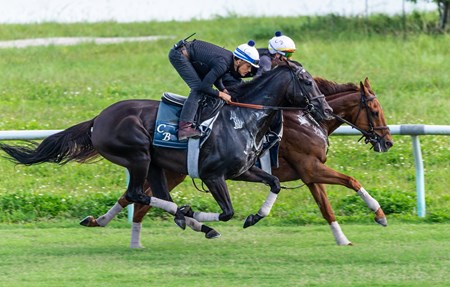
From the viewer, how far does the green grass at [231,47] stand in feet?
41.0

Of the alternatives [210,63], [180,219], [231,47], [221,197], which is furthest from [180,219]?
[231,47]

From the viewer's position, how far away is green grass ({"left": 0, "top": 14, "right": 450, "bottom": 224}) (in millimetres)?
12484

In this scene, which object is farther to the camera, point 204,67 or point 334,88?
point 334,88

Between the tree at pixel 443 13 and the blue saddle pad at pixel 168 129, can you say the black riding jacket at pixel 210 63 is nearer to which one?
the blue saddle pad at pixel 168 129

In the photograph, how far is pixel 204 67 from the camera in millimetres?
10438

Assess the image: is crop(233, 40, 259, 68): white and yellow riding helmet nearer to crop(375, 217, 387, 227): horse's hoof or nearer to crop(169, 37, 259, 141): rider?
crop(169, 37, 259, 141): rider

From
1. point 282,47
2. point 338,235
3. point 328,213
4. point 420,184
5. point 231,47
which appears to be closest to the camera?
point 338,235

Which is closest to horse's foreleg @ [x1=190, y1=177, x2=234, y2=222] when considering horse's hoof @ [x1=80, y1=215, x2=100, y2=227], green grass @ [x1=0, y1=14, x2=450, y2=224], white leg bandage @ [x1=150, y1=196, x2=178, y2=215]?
white leg bandage @ [x1=150, y1=196, x2=178, y2=215]

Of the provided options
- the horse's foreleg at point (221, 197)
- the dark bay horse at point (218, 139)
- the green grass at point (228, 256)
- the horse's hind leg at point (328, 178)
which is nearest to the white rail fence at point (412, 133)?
the green grass at point (228, 256)

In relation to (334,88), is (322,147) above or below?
below

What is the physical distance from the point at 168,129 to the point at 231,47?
11.7 m

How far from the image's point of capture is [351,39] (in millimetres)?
22859

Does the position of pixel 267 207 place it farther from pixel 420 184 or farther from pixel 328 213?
pixel 420 184

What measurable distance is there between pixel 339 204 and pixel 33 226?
3.40 meters
